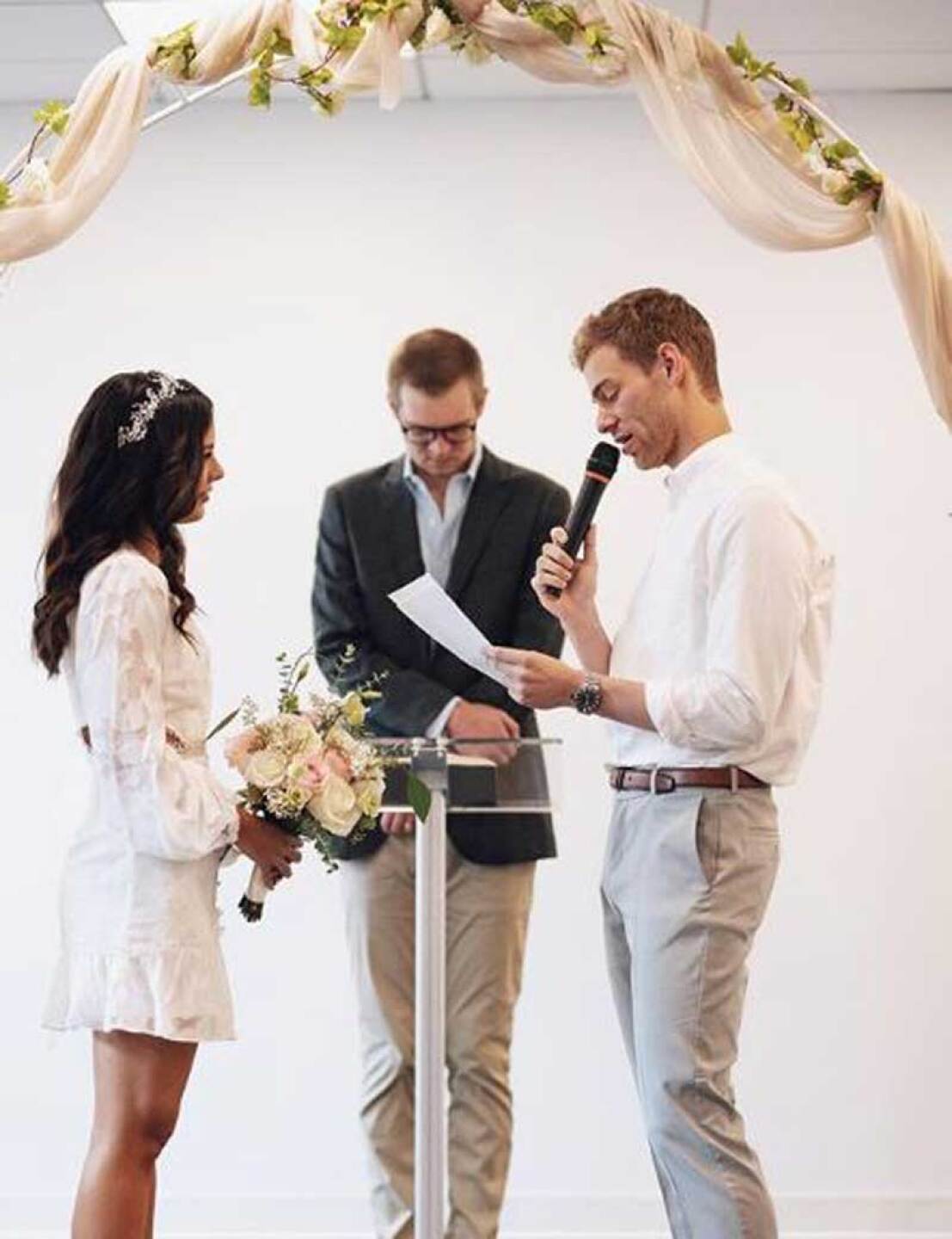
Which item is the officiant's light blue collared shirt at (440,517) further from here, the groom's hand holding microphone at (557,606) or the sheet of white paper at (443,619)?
the sheet of white paper at (443,619)

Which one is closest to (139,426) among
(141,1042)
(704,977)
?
(141,1042)

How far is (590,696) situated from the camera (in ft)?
10.6

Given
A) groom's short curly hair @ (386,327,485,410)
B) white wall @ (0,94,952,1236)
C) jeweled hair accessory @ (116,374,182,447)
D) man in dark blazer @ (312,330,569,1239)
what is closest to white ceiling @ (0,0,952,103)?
white wall @ (0,94,952,1236)

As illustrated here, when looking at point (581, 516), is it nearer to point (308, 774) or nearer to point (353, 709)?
point (353, 709)

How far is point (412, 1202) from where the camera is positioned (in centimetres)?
388

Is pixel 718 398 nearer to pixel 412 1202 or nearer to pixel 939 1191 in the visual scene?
pixel 412 1202

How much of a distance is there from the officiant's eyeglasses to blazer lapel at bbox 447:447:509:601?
10 centimetres

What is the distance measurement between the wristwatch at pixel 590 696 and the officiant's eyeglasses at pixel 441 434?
88 cm

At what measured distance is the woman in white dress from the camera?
9.75 ft

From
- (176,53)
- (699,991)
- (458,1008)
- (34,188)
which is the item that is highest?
(176,53)

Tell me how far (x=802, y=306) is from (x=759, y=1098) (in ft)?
6.06

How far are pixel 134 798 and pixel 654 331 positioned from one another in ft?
3.57

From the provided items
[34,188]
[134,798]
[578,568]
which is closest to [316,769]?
[134,798]

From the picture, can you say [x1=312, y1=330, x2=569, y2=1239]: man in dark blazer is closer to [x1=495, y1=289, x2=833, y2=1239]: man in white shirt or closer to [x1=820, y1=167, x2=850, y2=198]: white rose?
[x1=495, y1=289, x2=833, y2=1239]: man in white shirt
